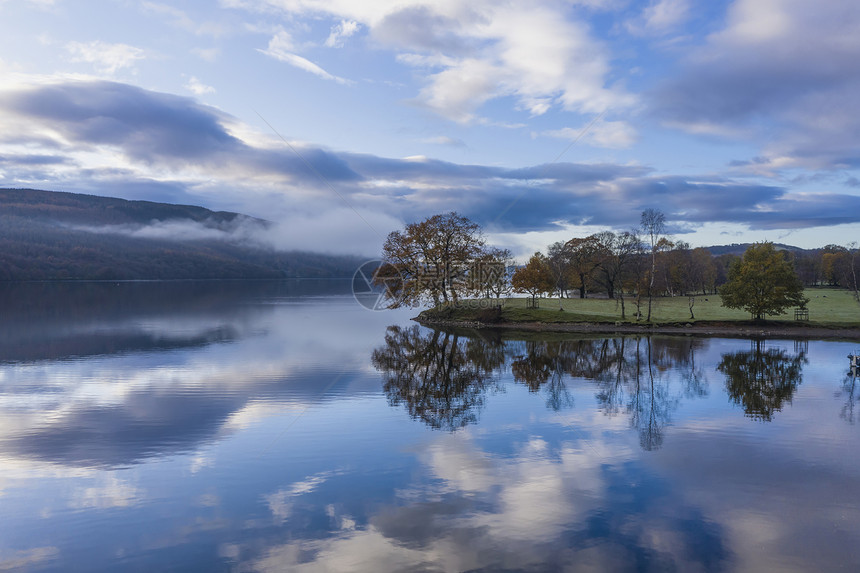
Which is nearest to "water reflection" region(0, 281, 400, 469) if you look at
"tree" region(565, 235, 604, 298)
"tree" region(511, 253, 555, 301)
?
"tree" region(511, 253, 555, 301)

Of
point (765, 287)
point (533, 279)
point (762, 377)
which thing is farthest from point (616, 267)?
point (762, 377)

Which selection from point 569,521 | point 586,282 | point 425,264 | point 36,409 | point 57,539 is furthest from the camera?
point 586,282

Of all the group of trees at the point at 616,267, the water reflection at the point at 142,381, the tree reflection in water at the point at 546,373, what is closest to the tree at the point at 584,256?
the group of trees at the point at 616,267

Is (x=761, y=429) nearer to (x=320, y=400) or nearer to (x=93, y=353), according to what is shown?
(x=320, y=400)

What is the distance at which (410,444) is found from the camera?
71.4 ft

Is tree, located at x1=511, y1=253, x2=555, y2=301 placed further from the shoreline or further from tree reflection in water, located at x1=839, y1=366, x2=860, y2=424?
tree reflection in water, located at x1=839, y1=366, x2=860, y2=424

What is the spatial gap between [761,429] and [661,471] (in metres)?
8.43

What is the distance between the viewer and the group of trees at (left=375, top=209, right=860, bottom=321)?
62.7m

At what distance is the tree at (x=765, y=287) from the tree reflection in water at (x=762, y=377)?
47.0 feet

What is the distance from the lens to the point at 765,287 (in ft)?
203

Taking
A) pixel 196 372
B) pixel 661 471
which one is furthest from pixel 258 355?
pixel 661 471

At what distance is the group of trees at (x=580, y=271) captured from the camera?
62.7m

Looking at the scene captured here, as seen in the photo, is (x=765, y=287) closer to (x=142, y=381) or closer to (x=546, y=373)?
(x=546, y=373)

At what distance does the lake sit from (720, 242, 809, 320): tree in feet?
74.3
